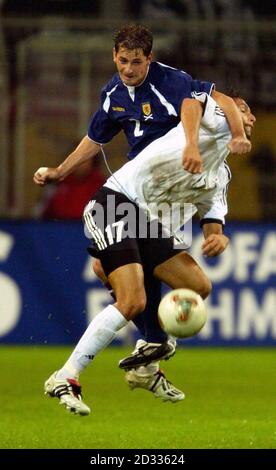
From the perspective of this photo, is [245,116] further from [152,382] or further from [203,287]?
[152,382]

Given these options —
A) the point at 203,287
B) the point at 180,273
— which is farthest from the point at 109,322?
the point at 203,287

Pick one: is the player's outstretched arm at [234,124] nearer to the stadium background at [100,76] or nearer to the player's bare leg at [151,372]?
the player's bare leg at [151,372]

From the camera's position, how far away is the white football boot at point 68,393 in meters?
7.47

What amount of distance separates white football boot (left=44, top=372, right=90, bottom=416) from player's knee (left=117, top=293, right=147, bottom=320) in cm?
51

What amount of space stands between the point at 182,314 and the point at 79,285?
214 inches

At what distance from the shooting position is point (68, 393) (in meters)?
7.55

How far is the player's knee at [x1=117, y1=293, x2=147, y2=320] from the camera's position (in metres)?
7.76

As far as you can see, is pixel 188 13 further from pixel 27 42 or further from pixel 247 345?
pixel 247 345

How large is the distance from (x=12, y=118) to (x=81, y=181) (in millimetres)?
1010

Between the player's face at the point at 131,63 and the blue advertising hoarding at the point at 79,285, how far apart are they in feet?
17.4

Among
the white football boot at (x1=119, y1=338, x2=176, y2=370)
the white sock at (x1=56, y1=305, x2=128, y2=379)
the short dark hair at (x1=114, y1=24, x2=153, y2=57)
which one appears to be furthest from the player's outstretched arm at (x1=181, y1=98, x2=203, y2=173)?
the white football boot at (x1=119, y1=338, x2=176, y2=370)

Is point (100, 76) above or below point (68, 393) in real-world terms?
above

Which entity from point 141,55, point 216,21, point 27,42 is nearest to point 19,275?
point 27,42

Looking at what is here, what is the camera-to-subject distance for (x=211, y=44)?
14633 mm
